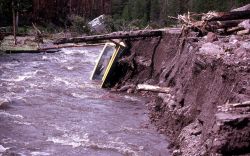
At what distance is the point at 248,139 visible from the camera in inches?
283

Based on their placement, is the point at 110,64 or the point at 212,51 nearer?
the point at 212,51

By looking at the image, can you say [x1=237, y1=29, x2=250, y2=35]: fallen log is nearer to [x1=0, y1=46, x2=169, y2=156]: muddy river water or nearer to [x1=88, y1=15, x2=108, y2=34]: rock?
[x1=0, y1=46, x2=169, y2=156]: muddy river water

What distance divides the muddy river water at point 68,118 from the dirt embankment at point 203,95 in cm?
63

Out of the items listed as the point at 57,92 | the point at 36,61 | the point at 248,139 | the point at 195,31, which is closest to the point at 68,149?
the point at 248,139

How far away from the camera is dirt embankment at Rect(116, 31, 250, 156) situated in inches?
287

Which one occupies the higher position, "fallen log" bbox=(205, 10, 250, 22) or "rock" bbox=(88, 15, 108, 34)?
"fallen log" bbox=(205, 10, 250, 22)

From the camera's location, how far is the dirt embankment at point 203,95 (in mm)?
7297

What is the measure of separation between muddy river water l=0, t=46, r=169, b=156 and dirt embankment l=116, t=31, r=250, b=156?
0.63 metres

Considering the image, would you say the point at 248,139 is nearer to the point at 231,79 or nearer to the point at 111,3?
the point at 231,79

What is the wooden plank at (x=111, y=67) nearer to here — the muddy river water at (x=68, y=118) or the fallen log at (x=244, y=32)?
the muddy river water at (x=68, y=118)

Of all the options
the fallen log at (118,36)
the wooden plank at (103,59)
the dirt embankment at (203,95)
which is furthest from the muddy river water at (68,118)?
the fallen log at (118,36)

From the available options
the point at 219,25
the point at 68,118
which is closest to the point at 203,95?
the point at 68,118

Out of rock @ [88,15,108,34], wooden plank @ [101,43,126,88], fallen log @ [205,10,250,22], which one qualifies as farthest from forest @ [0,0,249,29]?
fallen log @ [205,10,250,22]

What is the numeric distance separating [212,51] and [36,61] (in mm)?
12873
